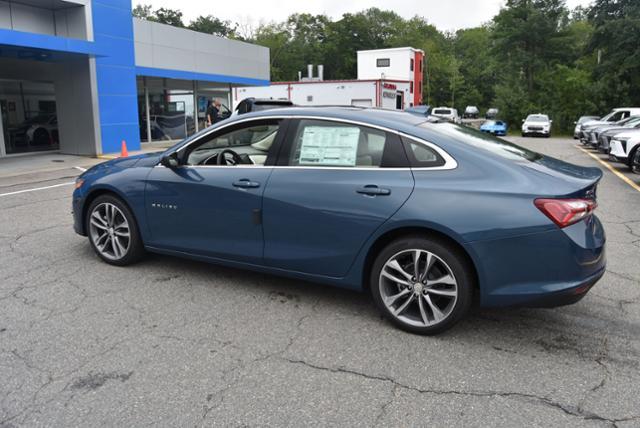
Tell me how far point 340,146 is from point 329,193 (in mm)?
400

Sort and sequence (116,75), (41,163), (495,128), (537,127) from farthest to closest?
(495,128) → (537,127) → (116,75) → (41,163)

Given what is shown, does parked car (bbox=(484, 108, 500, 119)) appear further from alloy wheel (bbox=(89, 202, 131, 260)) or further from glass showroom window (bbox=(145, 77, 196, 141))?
alloy wheel (bbox=(89, 202, 131, 260))

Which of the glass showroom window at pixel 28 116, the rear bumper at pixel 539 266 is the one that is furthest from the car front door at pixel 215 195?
the glass showroom window at pixel 28 116

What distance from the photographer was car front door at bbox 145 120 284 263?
4.32 meters

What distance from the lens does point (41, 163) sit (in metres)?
15.3

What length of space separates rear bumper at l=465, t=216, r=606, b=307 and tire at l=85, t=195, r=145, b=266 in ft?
10.4

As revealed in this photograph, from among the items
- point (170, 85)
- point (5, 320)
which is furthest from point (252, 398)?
point (170, 85)

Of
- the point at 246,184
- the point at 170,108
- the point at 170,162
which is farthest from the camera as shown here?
the point at 170,108

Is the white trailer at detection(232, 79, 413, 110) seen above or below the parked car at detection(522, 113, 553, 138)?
above

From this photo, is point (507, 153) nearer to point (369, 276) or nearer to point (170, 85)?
point (369, 276)

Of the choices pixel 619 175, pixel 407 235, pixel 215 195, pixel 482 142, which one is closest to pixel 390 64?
pixel 619 175

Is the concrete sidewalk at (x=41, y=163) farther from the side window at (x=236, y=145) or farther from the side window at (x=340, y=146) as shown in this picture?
the side window at (x=340, y=146)

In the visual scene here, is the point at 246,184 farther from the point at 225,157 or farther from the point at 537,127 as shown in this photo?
the point at 537,127

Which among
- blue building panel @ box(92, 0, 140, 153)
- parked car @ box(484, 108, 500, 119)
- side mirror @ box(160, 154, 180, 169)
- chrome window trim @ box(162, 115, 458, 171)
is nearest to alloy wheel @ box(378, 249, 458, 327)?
chrome window trim @ box(162, 115, 458, 171)
